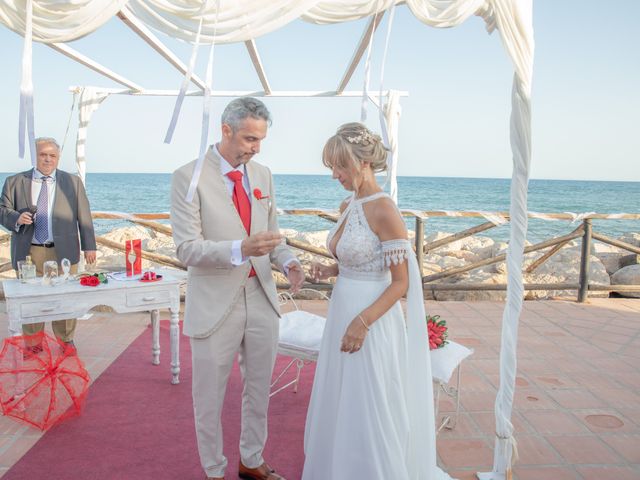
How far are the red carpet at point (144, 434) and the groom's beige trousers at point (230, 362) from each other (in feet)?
1.32

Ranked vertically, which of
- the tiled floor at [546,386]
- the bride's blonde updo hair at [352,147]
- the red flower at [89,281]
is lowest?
the tiled floor at [546,386]

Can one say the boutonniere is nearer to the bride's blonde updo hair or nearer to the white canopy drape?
the bride's blonde updo hair

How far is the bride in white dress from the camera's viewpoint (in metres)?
2.16

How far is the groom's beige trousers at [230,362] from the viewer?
235 centimetres

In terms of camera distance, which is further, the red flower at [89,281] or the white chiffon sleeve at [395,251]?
the red flower at [89,281]

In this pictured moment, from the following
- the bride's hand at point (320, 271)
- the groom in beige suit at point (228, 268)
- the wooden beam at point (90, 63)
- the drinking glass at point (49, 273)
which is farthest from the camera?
the wooden beam at point (90, 63)

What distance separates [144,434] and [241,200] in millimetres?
1704

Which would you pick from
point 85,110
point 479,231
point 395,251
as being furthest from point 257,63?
point 395,251

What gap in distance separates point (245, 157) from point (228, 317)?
2.36 feet

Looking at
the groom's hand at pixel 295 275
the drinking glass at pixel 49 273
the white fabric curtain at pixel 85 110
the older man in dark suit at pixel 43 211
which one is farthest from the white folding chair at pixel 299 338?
the white fabric curtain at pixel 85 110

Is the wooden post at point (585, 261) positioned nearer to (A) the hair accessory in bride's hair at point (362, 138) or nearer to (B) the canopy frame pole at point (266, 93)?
(B) the canopy frame pole at point (266, 93)

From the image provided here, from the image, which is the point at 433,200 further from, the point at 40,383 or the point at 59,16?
the point at 59,16

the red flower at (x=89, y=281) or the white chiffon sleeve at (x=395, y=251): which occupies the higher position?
the white chiffon sleeve at (x=395, y=251)

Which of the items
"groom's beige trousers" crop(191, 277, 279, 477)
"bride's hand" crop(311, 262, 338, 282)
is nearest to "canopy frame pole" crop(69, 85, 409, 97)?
"bride's hand" crop(311, 262, 338, 282)
